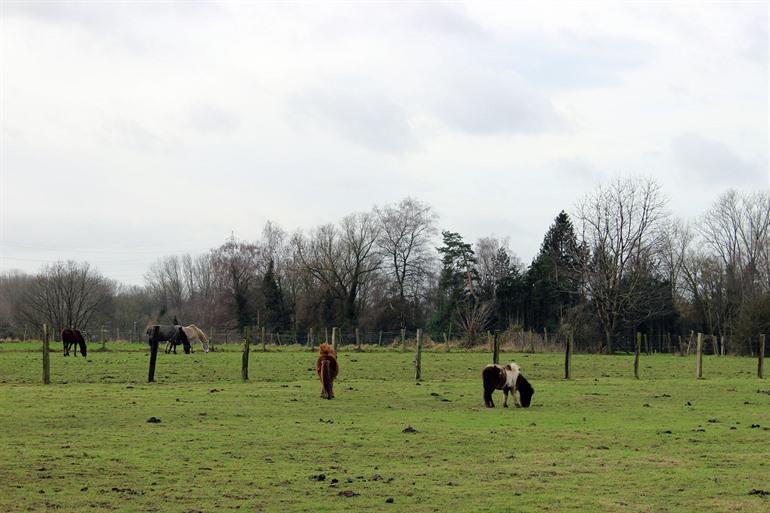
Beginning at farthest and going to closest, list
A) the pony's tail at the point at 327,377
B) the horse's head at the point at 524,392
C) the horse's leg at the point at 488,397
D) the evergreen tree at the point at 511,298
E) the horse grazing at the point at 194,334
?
the evergreen tree at the point at 511,298, the horse grazing at the point at 194,334, the pony's tail at the point at 327,377, the horse's head at the point at 524,392, the horse's leg at the point at 488,397

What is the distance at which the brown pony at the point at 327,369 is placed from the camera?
76.8 ft

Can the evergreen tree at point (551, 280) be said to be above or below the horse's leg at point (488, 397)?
above

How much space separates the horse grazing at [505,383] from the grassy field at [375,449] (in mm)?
417

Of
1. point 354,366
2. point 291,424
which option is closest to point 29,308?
point 354,366

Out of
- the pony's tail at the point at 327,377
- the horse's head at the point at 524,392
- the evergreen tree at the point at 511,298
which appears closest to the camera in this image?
the horse's head at the point at 524,392

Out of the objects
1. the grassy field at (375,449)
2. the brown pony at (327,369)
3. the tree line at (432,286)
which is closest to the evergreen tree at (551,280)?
the tree line at (432,286)

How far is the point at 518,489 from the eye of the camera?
11258 millimetres

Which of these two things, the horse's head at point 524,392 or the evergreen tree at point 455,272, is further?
the evergreen tree at point 455,272

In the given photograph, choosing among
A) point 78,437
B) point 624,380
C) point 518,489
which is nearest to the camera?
point 518,489

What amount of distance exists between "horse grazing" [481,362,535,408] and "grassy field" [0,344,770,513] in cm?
42

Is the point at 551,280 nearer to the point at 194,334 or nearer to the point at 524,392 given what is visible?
the point at 194,334

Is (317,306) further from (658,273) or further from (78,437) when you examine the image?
(78,437)

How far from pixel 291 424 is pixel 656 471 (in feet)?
25.1

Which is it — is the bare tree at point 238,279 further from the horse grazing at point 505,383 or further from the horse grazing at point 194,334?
the horse grazing at point 505,383
